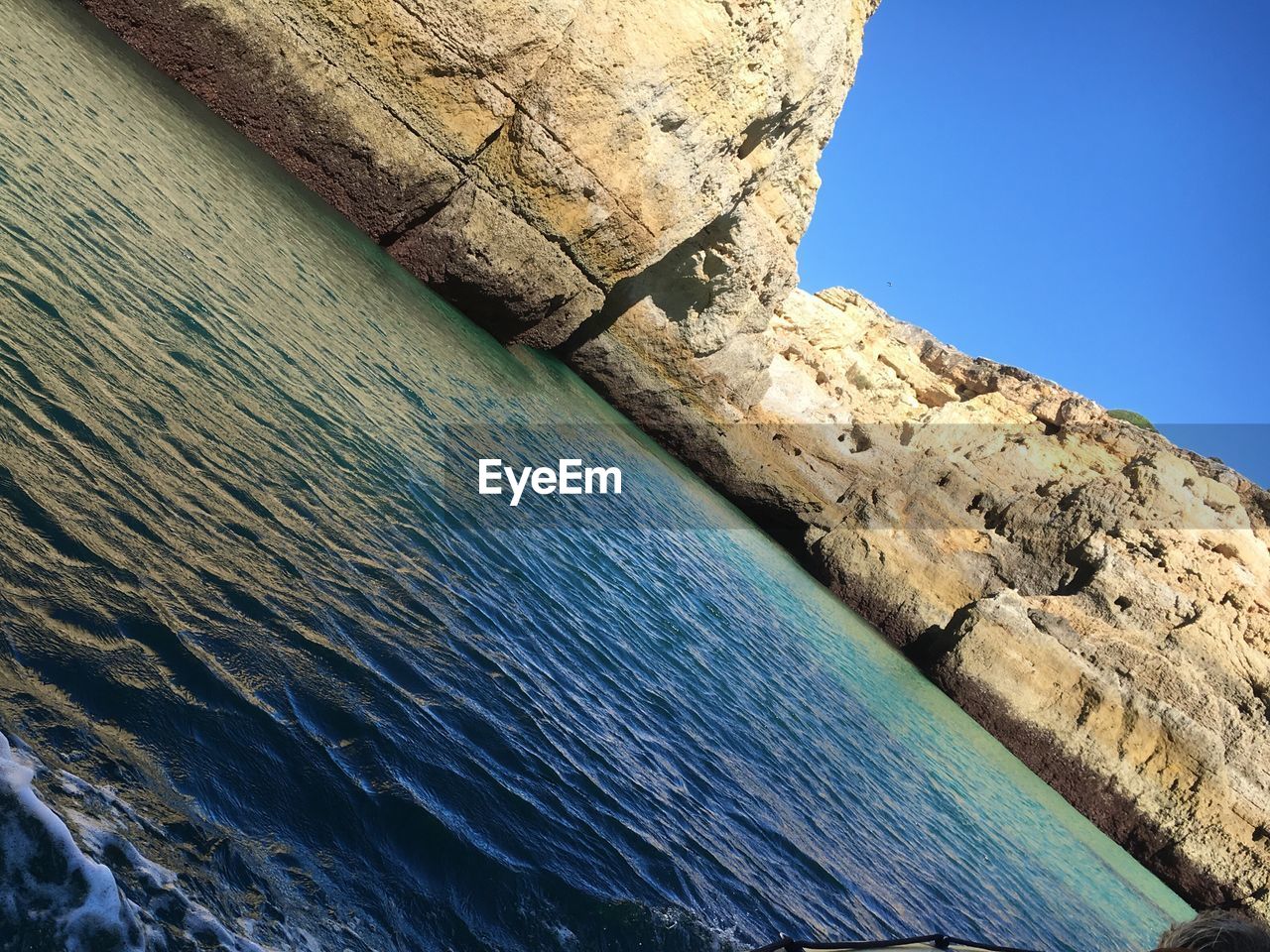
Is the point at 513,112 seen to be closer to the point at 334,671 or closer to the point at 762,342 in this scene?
the point at 762,342

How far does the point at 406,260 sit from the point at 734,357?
1446cm

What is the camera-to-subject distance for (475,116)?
22438 mm

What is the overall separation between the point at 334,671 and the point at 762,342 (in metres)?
31.0

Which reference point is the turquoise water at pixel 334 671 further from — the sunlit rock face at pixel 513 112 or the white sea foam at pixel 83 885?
the sunlit rock face at pixel 513 112

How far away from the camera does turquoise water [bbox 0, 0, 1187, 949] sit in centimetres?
403

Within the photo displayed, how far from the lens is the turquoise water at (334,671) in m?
4.03

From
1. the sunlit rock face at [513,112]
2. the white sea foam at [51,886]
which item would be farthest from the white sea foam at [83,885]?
the sunlit rock face at [513,112]

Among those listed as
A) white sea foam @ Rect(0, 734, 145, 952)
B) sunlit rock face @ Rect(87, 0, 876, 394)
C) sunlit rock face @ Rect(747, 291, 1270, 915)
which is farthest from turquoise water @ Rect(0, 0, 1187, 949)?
sunlit rock face @ Rect(747, 291, 1270, 915)

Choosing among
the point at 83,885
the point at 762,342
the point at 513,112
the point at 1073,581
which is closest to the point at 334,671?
the point at 83,885

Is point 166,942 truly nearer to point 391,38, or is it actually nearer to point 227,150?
point 227,150

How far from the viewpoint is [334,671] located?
5.96m

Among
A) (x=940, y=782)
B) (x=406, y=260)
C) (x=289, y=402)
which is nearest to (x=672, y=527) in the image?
(x=940, y=782)

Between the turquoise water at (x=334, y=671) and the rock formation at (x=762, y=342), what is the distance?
5001mm

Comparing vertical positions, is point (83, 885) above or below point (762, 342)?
below
